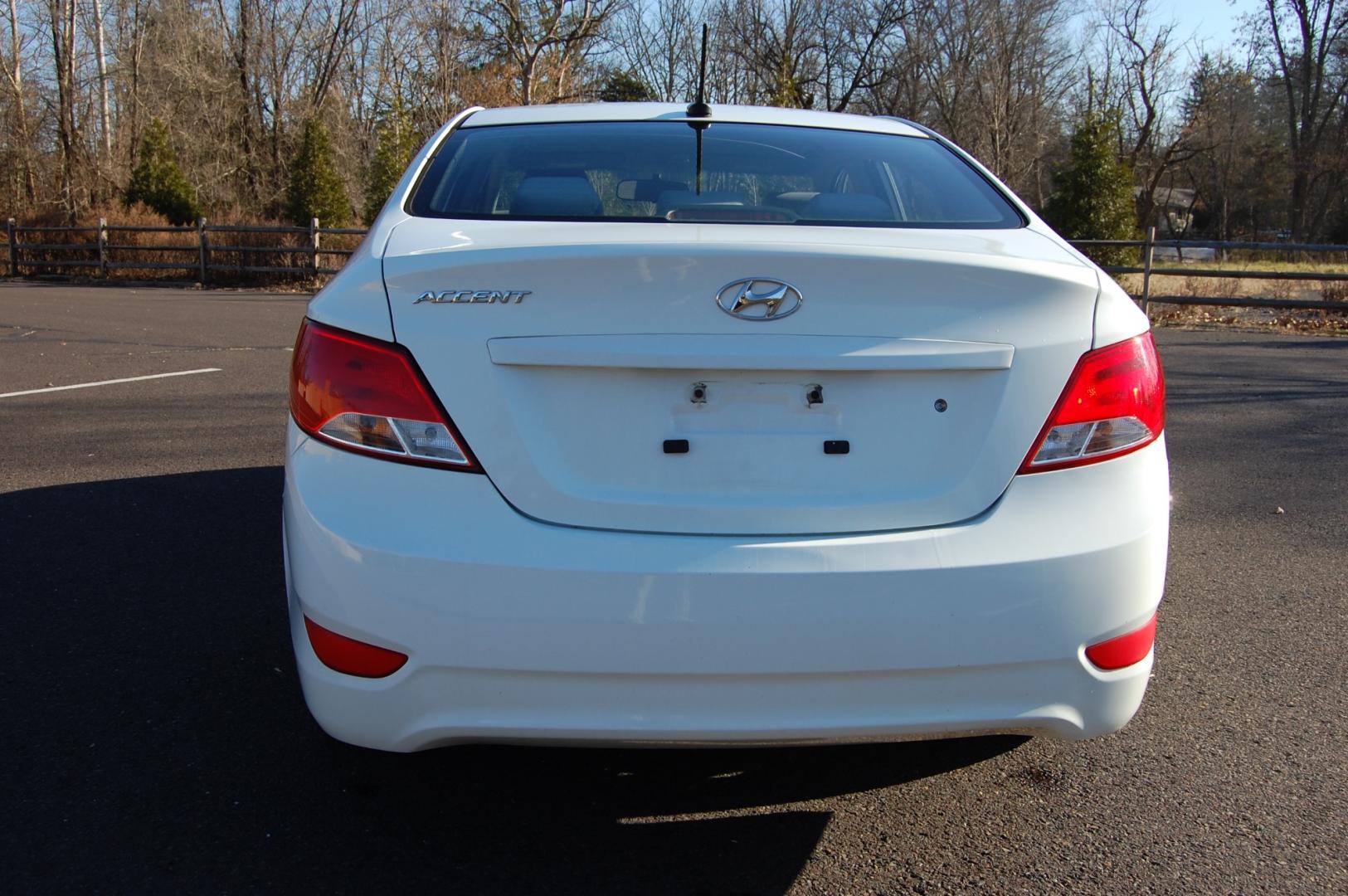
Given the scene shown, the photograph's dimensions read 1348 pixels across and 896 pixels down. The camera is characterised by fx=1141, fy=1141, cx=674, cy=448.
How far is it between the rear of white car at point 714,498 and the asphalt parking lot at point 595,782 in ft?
1.28

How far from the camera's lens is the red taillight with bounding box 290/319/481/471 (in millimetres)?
2051

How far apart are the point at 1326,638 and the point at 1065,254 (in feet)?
6.58

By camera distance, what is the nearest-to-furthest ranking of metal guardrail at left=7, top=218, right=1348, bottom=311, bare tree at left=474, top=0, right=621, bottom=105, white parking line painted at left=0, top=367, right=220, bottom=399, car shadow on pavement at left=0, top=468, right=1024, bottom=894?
car shadow on pavement at left=0, top=468, right=1024, bottom=894 → white parking line painted at left=0, top=367, right=220, bottom=399 → metal guardrail at left=7, top=218, right=1348, bottom=311 → bare tree at left=474, top=0, right=621, bottom=105

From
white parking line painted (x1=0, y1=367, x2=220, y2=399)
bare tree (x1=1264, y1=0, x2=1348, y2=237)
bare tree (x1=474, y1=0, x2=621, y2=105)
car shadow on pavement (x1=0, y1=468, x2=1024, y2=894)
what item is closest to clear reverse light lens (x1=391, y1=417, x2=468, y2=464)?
car shadow on pavement (x1=0, y1=468, x2=1024, y2=894)

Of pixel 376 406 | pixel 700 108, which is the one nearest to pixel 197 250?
pixel 700 108

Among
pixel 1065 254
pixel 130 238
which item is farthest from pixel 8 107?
pixel 1065 254

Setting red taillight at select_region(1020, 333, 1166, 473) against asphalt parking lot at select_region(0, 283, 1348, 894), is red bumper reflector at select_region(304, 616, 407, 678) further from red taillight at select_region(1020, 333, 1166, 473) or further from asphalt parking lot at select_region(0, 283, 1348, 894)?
red taillight at select_region(1020, 333, 1166, 473)

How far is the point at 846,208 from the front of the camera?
2701mm

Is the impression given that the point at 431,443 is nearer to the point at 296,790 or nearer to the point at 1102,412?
the point at 296,790

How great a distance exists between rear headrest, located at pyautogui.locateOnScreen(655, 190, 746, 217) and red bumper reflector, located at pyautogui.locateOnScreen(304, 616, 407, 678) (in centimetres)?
122

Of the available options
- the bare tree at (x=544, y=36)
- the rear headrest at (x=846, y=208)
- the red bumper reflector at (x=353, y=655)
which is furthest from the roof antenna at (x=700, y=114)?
the bare tree at (x=544, y=36)

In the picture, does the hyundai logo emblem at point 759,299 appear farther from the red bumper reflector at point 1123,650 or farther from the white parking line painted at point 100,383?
the white parking line painted at point 100,383

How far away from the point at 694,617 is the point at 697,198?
125cm

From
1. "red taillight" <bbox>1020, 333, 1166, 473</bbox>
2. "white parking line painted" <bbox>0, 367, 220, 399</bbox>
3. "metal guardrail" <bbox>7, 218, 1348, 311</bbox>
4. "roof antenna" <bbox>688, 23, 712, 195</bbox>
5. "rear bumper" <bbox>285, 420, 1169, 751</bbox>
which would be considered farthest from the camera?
"metal guardrail" <bbox>7, 218, 1348, 311</bbox>
